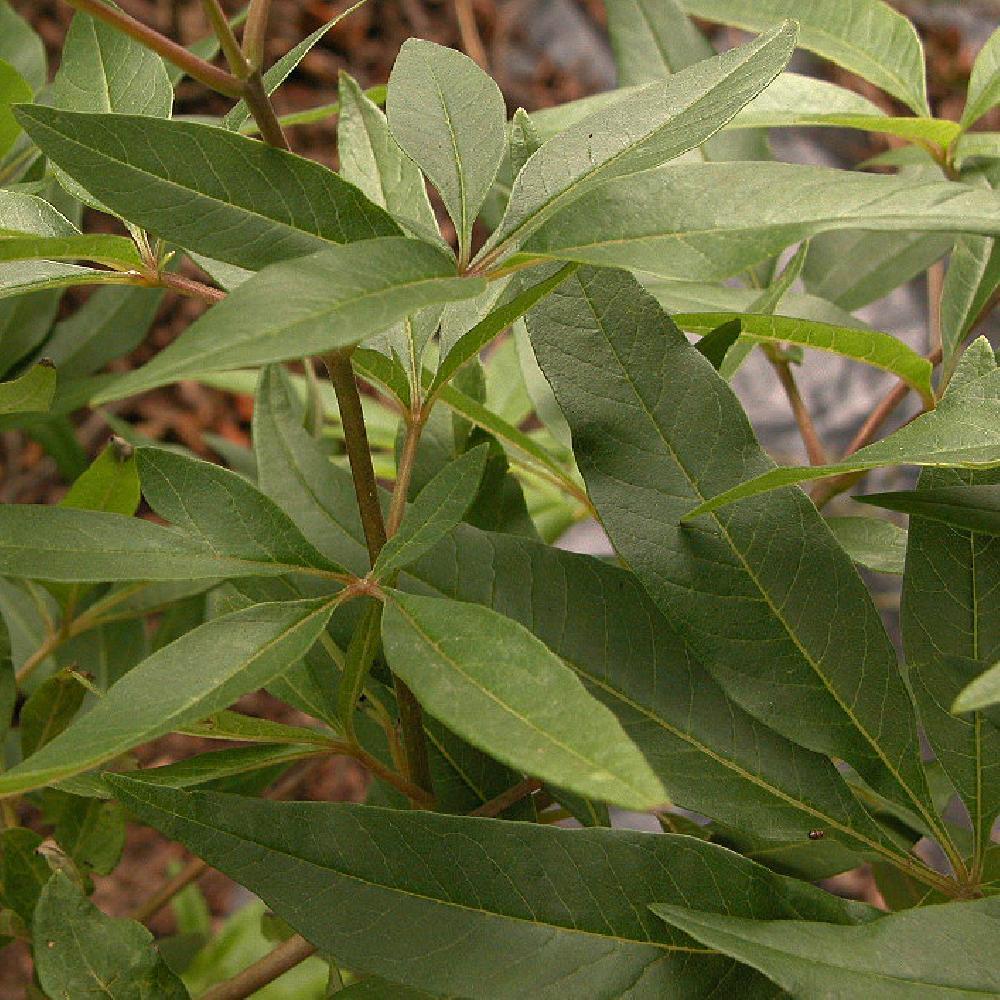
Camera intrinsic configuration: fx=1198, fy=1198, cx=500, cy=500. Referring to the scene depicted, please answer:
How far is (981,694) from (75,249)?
0.25 metres

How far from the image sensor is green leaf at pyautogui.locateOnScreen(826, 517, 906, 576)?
46 cm

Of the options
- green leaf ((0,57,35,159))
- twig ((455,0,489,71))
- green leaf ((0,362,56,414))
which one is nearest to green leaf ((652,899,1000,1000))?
green leaf ((0,362,56,414))

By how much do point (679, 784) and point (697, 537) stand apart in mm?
74

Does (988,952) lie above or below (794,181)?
below

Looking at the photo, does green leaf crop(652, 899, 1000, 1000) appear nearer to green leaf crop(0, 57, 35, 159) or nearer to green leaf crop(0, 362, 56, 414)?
green leaf crop(0, 362, 56, 414)

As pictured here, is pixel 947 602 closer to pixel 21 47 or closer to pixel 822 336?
pixel 822 336

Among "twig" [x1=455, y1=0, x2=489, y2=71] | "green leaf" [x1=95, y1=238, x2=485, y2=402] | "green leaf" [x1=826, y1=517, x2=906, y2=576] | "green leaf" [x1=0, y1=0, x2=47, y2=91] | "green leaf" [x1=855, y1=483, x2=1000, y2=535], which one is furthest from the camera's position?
"twig" [x1=455, y1=0, x2=489, y2=71]

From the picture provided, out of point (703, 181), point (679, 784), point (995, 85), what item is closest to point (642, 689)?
point (679, 784)

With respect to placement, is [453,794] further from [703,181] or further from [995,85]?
[995,85]

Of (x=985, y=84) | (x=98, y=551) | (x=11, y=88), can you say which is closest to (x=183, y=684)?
(x=98, y=551)

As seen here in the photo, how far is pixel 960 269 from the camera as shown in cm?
49

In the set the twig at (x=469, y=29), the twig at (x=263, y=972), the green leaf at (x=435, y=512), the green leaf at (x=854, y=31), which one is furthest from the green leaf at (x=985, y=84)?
the twig at (x=469, y=29)

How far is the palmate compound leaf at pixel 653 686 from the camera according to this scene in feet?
1.19

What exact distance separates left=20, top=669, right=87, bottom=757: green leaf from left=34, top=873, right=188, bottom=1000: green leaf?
109 millimetres
